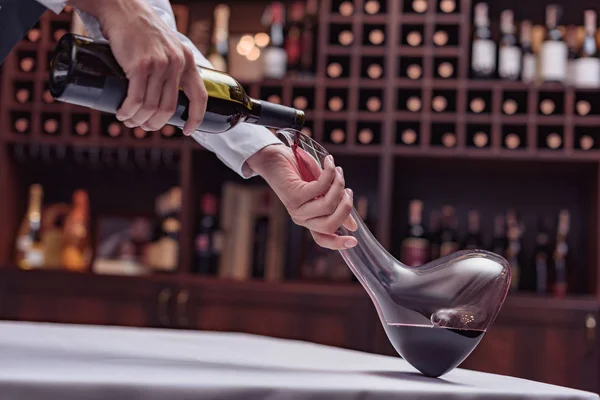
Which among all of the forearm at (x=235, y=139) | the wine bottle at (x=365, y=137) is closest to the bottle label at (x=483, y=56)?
the wine bottle at (x=365, y=137)

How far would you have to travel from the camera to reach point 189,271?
8.64ft

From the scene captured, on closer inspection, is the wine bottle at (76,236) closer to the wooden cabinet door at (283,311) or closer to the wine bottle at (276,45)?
the wooden cabinet door at (283,311)

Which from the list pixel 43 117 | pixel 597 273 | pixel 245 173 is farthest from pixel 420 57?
pixel 245 173

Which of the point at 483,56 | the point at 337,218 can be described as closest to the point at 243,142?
the point at 337,218

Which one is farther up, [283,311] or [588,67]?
[588,67]

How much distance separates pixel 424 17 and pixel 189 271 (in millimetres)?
1171

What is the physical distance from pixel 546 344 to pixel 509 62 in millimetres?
927

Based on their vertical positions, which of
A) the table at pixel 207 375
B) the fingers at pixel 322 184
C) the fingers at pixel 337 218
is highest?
the fingers at pixel 322 184

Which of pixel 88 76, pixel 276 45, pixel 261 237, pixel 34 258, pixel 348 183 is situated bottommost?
pixel 34 258

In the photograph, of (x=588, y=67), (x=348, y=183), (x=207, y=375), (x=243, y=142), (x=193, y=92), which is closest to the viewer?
(x=207, y=375)

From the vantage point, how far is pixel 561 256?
2.64 meters

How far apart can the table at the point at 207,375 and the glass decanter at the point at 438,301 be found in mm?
24

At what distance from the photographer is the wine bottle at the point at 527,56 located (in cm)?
262

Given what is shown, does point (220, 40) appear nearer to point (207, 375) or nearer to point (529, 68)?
point (529, 68)
